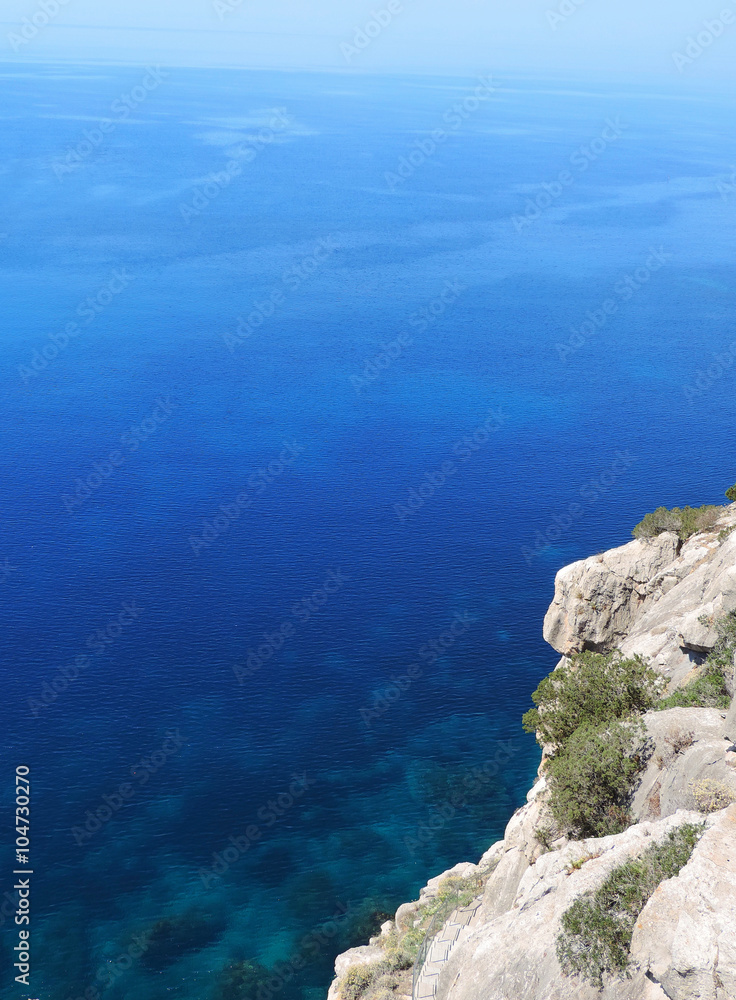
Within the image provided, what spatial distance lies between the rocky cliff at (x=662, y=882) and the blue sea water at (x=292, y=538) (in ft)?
53.5

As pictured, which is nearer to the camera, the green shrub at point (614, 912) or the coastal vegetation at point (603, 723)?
the green shrub at point (614, 912)

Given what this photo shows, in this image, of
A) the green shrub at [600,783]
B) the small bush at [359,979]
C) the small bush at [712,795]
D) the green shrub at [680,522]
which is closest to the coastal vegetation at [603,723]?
the green shrub at [600,783]

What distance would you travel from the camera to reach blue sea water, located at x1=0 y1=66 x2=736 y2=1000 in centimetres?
5003

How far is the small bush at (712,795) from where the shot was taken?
19891 mm

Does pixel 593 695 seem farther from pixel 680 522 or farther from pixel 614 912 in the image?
pixel 680 522

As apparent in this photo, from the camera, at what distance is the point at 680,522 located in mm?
41000

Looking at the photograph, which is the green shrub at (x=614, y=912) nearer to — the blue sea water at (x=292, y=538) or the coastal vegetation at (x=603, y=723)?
the coastal vegetation at (x=603, y=723)

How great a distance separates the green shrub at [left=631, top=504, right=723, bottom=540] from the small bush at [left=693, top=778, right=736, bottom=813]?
2133 centimetres

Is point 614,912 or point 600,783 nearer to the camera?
point 614,912

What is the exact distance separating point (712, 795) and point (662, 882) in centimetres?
392

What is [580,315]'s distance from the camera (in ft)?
485

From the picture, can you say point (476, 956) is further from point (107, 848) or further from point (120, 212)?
point (120, 212)

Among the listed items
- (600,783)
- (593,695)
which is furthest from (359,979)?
(593,695)

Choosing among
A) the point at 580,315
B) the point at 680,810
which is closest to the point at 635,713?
the point at 680,810
